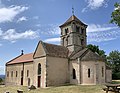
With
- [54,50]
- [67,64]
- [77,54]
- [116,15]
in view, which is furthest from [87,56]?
[116,15]

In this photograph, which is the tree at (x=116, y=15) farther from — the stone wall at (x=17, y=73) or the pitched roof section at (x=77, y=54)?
the stone wall at (x=17, y=73)

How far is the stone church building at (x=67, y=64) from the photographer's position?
3669 centimetres

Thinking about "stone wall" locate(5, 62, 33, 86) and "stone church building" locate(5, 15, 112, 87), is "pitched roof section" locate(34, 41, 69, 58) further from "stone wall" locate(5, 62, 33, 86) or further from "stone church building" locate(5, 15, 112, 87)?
"stone wall" locate(5, 62, 33, 86)

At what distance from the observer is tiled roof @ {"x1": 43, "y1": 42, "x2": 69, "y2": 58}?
38.0 m

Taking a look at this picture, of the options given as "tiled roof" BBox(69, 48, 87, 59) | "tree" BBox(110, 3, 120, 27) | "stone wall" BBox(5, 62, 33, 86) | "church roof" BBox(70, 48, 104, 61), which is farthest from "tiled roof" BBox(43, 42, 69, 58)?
"tree" BBox(110, 3, 120, 27)

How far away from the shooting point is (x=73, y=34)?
142ft

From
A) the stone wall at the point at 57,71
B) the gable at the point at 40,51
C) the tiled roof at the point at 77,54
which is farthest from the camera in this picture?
the tiled roof at the point at 77,54

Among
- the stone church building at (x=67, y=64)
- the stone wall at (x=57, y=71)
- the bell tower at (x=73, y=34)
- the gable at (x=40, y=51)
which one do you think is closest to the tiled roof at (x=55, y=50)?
the stone church building at (x=67, y=64)

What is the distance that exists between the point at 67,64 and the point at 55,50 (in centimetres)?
405

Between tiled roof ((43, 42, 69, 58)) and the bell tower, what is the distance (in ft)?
8.06

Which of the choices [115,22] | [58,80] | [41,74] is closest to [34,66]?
[41,74]

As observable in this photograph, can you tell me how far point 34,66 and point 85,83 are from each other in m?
11.7

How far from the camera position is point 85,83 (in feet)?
120

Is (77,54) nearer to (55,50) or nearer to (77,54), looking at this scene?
(77,54)
